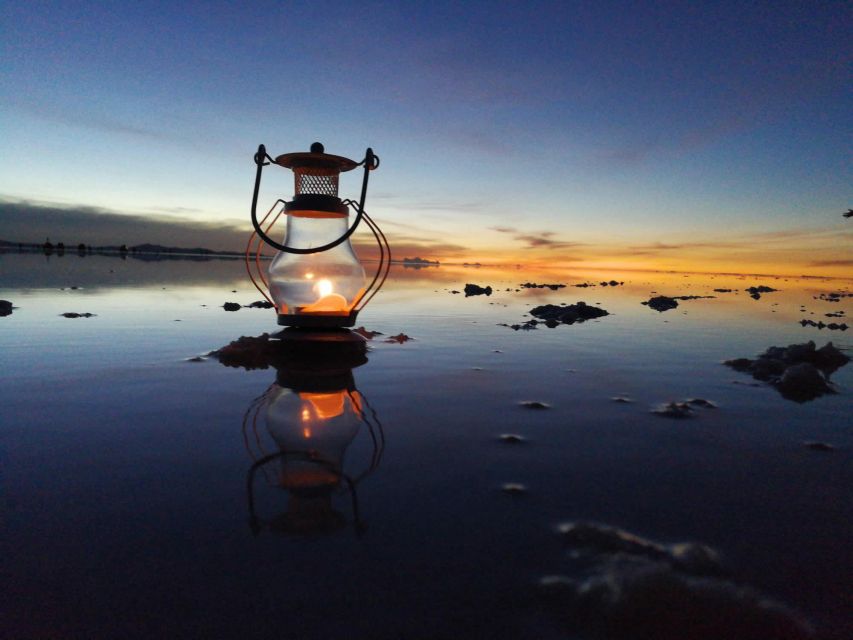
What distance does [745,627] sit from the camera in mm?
1261

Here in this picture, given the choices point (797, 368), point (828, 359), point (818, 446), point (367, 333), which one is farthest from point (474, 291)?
point (818, 446)

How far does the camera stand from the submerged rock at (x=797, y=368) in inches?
155

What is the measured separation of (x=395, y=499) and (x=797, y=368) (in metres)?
4.01

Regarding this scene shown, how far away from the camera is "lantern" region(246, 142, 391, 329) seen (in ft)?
14.4

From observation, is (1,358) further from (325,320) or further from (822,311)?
(822,311)

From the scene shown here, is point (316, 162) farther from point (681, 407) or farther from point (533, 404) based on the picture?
point (681, 407)

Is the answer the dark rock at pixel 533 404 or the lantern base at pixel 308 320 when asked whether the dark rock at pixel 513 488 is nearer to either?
the dark rock at pixel 533 404

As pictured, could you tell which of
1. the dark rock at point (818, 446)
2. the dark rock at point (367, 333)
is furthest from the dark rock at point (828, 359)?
the dark rock at point (367, 333)

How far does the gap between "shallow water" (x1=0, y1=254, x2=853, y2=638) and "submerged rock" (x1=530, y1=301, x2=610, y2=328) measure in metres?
4.24

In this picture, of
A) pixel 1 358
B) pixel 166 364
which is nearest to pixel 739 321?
pixel 166 364

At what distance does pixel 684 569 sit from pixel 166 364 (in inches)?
167

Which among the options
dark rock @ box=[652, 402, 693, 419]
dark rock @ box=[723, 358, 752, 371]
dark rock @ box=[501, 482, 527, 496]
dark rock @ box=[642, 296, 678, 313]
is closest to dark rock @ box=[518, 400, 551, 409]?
dark rock @ box=[652, 402, 693, 419]

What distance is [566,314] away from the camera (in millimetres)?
8758

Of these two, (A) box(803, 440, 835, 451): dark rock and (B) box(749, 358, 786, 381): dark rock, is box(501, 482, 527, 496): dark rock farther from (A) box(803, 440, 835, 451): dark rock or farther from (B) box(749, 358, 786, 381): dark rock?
(B) box(749, 358, 786, 381): dark rock
